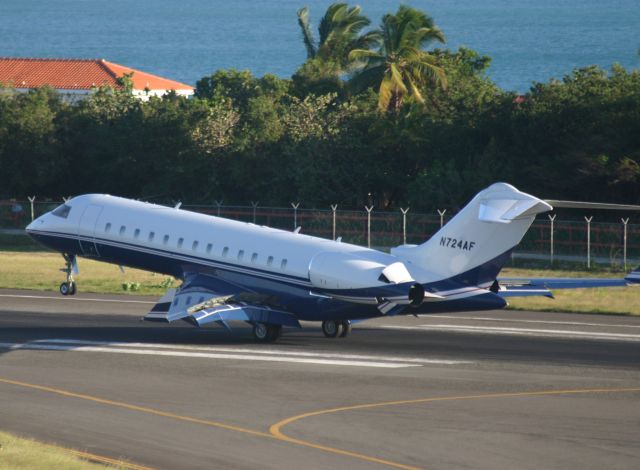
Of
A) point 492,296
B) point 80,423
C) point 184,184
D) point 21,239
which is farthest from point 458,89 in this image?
point 80,423

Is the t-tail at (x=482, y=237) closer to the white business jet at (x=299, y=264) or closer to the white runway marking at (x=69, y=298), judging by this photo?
the white business jet at (x=299, y=264)

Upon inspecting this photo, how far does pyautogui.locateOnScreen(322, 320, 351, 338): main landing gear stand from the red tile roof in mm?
96178

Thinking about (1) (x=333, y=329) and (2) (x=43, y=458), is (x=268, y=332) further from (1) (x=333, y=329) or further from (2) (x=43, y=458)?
(2) (x=43, y=458)

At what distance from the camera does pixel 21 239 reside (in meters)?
67.8

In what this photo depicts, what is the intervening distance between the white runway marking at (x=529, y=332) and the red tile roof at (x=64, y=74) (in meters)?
94.8

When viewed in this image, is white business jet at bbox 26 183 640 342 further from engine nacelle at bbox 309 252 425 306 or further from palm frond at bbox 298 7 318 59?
palm frond at bbox 298 7 318 59

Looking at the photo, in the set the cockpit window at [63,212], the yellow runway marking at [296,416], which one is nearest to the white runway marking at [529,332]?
the yellow runway marking at [296,416]

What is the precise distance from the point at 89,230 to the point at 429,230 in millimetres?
23151

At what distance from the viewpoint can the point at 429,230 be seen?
201 feet

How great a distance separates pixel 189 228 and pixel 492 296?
10.8 metres

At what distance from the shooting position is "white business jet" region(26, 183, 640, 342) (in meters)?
33.4

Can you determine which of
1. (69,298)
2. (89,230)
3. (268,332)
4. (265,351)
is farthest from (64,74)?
(265,351)

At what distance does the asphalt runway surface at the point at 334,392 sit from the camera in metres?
23.3

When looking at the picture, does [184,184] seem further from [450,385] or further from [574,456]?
[574,456]
